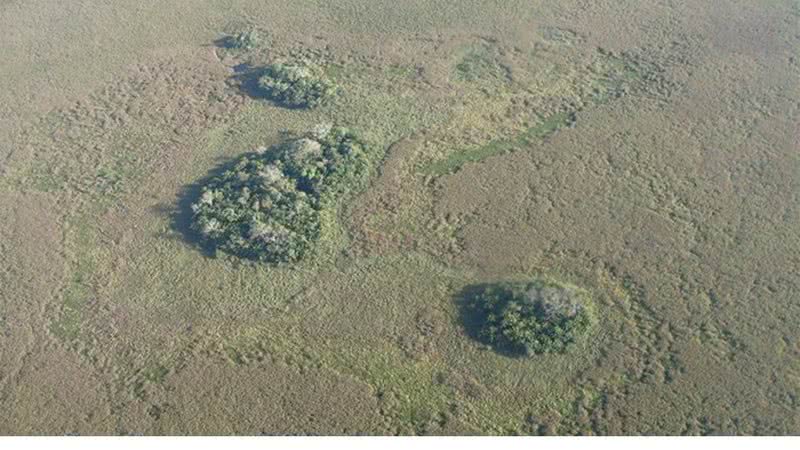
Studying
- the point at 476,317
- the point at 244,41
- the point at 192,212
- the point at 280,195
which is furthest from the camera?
the point at 244,41

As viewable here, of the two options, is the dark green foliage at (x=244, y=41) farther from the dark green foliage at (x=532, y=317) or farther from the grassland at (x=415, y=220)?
the dark green foliage at (x=532, y=317)

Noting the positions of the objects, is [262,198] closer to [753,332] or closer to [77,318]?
[77,318]

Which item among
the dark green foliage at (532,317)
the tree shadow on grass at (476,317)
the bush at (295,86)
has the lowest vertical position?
the tree shadow on grass at (476,317)

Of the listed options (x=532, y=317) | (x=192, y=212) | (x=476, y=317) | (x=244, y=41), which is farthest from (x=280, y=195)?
(x=244, y=41)

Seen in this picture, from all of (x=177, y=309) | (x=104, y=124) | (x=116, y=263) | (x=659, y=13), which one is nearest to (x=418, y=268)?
(x=177, y=309)

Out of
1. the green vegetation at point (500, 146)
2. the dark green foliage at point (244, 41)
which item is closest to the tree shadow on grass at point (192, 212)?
the dark green foliage at point (244, 41)

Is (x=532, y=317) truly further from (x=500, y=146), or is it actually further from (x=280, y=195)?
(x=280, y=195)
